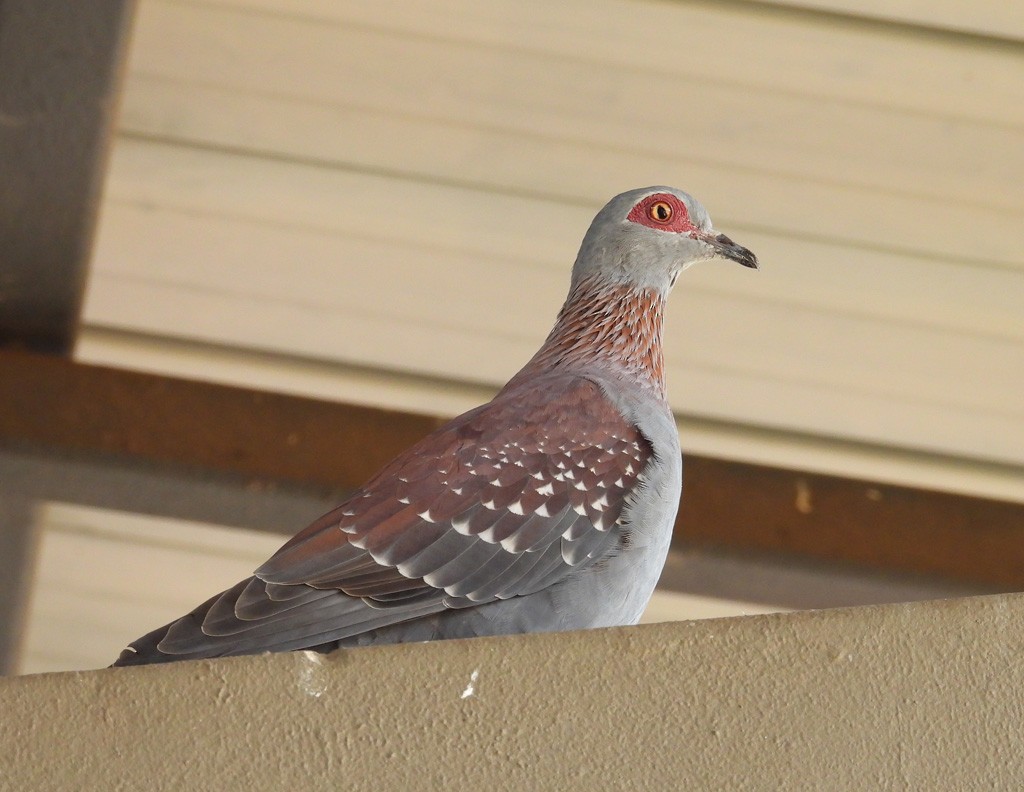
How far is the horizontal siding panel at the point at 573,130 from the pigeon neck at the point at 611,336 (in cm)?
114

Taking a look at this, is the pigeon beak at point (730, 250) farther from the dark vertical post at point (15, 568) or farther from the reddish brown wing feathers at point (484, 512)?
the dark vertical post at point (15, 568)

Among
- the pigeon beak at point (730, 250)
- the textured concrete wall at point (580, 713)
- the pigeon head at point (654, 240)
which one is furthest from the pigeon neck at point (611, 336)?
the textured concrete wall at point (580, 713)

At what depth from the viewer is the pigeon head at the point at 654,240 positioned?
10.2ft

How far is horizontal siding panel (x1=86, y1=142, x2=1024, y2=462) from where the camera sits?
169 inches

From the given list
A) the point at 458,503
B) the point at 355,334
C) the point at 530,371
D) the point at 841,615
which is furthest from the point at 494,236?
the point at 841,615

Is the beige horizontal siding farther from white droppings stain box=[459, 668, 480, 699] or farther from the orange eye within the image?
white droppings stain box=[459, 668, 480, 699]

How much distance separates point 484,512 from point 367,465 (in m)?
1.95

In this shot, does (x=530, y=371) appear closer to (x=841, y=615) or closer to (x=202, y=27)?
(x=841, y=615)

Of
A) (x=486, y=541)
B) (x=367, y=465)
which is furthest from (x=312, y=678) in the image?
(x=367, y=465)

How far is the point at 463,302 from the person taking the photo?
4.51m

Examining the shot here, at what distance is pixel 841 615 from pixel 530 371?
1.26m

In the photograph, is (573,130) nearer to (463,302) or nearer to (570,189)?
(570,189)

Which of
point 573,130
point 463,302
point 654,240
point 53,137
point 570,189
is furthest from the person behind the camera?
point 463,302

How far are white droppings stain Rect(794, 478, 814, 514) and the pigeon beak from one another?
59.3 inches
